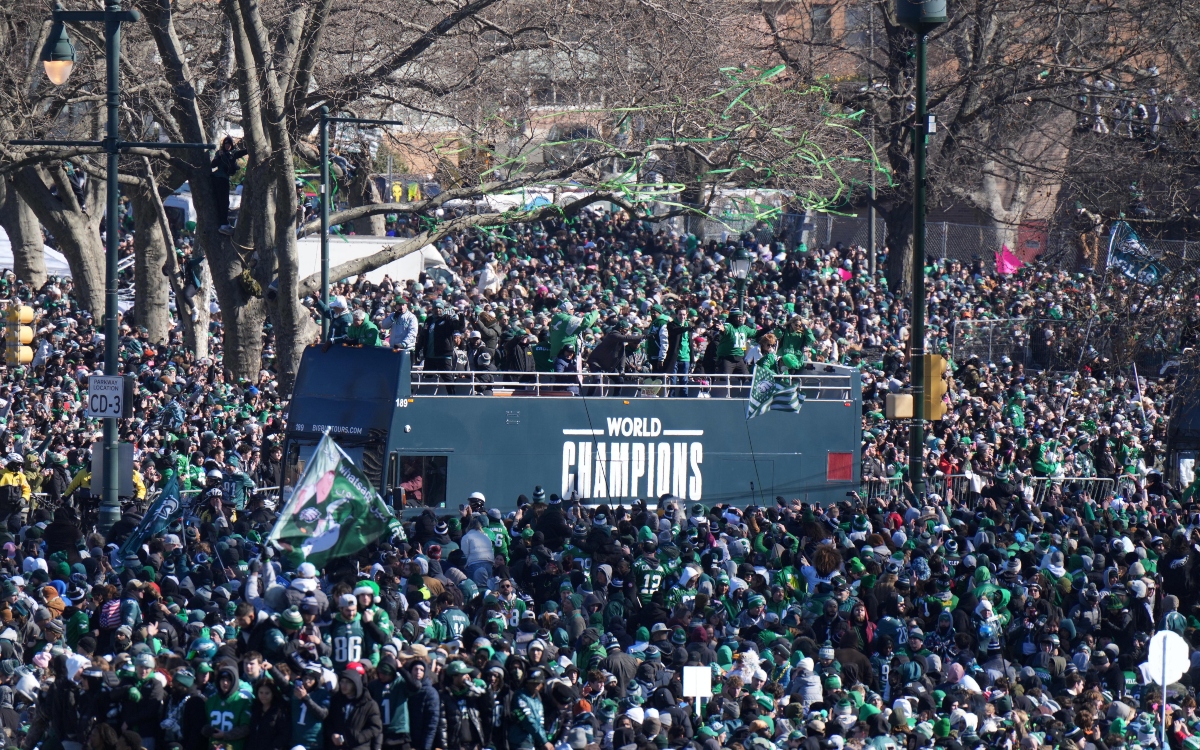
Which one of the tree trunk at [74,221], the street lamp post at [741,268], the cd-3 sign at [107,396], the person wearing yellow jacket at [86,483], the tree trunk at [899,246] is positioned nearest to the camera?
the cd-3 sign at [107,396]

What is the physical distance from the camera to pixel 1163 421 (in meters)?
30.0

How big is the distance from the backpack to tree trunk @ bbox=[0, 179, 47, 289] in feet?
79.1

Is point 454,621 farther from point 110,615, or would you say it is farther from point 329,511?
point 110,615

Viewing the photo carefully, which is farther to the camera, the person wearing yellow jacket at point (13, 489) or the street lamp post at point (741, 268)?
the street lamp post at point (741, 268)

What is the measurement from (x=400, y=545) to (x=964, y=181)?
29.7 metres

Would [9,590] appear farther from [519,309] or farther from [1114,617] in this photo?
[519,309]

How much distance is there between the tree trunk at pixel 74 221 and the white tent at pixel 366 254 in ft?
18.0

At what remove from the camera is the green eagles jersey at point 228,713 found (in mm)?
11078

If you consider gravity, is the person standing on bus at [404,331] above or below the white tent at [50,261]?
below

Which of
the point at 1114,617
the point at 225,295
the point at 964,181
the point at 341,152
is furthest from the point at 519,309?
the point at 1114,617

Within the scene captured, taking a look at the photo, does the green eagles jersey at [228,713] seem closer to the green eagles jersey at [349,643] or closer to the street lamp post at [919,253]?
the green eagles jersey at [349,643]

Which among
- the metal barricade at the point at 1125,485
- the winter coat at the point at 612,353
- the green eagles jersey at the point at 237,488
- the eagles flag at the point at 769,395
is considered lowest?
the metal barricade at the point at 1125,485

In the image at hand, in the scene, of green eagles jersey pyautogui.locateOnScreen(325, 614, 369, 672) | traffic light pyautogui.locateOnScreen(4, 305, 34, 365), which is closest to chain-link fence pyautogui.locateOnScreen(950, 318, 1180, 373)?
traffic light pyautogui.locateOnScreen(4, 305, 34, 365)

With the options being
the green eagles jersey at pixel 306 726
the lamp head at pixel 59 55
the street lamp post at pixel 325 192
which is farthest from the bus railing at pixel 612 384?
the green eagles jersey at pixel 306 726
